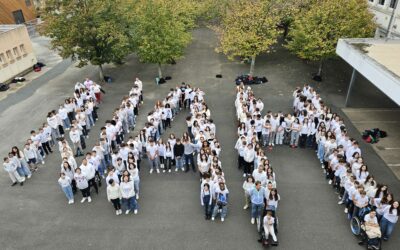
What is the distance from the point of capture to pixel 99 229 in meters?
11.2

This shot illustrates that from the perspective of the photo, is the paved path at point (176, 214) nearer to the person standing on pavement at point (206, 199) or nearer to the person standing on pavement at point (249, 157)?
the person standing on pavement at point (206, 199)

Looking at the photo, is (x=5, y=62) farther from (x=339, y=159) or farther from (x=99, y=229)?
(x=339, y=159)

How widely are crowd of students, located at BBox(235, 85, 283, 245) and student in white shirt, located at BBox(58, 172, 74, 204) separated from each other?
6.38 metres

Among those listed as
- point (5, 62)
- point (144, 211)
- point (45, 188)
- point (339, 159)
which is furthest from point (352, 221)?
point (5, 62)

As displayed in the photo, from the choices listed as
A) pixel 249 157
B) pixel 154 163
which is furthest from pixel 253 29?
pixel 154 163

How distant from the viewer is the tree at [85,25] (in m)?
20.9

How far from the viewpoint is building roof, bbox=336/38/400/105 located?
13547mm

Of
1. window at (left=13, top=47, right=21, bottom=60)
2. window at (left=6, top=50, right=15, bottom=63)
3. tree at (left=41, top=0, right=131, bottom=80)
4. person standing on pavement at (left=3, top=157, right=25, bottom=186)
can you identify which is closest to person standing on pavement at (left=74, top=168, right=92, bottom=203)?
person standing on pavement at (left=3, top=157, right=25, bottom=186)

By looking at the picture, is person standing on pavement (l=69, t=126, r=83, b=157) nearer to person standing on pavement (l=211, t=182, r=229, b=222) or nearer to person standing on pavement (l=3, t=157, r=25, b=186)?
person standing on pavement (l=3, t=157, r=25, b=186)

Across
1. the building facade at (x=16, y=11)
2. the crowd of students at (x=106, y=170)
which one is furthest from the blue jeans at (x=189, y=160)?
the building facade at (x=16, y=11)

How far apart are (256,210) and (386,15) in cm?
1805

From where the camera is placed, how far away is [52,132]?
16.2 m

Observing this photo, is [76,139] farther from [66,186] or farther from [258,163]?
[258,163]

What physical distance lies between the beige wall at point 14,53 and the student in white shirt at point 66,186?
16424 millimetres
